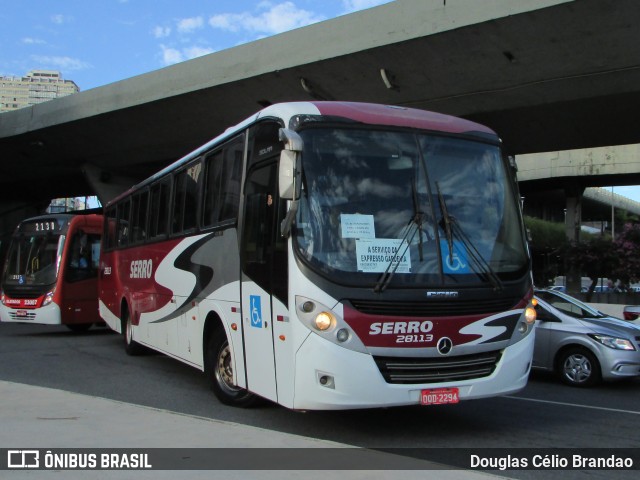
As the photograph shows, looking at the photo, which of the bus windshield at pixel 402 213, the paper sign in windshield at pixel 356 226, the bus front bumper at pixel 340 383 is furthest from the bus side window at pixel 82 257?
the paper sign in windshield at pixel 356 226

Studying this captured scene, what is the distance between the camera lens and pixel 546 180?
3859cm

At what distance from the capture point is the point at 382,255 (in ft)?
19.8

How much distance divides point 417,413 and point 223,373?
2.44 meters

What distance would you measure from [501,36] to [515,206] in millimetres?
9708

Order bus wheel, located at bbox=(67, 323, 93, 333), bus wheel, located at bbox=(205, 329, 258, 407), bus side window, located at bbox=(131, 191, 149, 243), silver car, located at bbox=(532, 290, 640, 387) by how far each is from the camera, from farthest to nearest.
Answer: bus wheel, located at bbox=(67, 323, 93, 333), bus side window, located at bbox=(131, 191, 149, 243), silver car, located at bbox=(532, 290, 640, 387), bus wheel, located at bbox=(205, 329, 258, 407)

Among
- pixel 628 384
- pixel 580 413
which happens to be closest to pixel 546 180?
pixel 628 384

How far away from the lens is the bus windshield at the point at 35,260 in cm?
1747

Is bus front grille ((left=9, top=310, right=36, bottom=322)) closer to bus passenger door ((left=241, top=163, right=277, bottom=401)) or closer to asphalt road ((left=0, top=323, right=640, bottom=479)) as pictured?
asphalt road ((left=0, top=323, right=640, bottom=479))

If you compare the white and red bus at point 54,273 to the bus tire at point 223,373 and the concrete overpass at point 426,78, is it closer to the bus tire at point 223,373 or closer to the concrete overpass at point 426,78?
the concrete overpass at point 426,78

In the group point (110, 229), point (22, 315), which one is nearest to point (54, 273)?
point (22, 315)

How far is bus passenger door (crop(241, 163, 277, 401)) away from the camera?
6555 millimetres

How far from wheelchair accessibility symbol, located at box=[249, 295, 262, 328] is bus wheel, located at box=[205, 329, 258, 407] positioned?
999mm

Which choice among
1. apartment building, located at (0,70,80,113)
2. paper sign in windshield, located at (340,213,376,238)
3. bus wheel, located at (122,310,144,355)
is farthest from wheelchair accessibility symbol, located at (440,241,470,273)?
apartment building, located at (0,70,80,113)

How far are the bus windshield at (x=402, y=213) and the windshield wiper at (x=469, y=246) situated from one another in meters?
0.01
